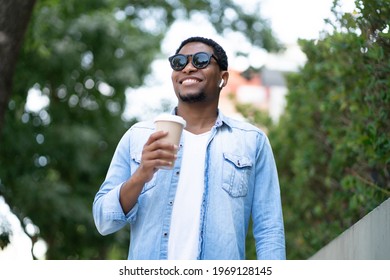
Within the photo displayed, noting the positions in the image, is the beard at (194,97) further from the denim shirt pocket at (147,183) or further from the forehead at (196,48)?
the denim shirt pocket at (147,183)

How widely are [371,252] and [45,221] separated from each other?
11.6 meters

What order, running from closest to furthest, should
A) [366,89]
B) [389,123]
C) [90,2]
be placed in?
[389,123], [366,89], [90,2]

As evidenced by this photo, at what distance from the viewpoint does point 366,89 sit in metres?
5.90

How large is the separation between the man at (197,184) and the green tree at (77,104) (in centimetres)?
1009

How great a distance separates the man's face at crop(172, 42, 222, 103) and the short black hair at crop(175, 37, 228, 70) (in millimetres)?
21

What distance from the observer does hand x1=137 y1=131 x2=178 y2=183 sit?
10.9ft

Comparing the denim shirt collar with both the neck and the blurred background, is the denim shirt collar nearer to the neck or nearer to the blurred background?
the neck

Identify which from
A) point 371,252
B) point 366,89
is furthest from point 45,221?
point 371,252

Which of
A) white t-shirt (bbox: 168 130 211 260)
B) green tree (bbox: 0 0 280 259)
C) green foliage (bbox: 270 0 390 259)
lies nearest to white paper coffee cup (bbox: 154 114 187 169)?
white t-shirt (bbox: 168 130 211 260)

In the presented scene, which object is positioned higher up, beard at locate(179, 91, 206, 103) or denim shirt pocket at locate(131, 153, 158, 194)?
beard at locate(179, 91, 206, 103)

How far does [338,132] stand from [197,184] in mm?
4561

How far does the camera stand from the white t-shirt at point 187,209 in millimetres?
3496

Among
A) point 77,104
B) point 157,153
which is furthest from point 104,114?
point 157,153
